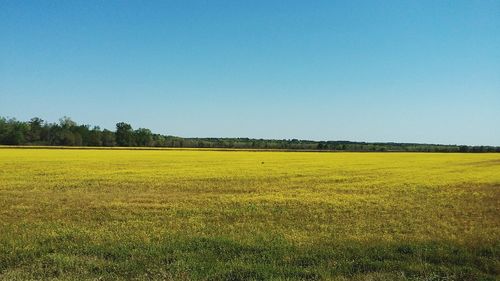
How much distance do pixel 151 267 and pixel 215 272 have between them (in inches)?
45.3

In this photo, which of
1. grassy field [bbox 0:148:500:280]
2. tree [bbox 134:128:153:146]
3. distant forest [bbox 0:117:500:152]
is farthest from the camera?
tree [bbox 134:128:153:146]

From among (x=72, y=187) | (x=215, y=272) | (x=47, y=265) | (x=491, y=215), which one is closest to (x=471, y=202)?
(x=491, y=215)

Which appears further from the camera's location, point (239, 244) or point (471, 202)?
point (471, 202)

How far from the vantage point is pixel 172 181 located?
27.5m

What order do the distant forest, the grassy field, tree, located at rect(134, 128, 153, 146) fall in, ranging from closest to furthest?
the grassy field < the distant forest < tree, located at rect(134, 128, 153, 146)

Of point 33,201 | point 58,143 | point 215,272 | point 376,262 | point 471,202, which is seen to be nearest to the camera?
point 215,272

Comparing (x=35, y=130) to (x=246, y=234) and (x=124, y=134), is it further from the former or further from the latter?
(x=246, y=234)

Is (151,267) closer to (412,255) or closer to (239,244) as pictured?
(239,244)

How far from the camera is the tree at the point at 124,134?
12962cm

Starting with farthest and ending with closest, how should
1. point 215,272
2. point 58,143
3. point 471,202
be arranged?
point 58,143 → point 471,202 → point 215,272

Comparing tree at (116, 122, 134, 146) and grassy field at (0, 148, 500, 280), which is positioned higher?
tree at (116, 122, 134, 146)

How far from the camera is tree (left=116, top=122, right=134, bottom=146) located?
129625 millimetres

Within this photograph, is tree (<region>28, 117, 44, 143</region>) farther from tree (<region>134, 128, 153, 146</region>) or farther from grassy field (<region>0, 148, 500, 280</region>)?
grassy field (<region>0, 148, 500, 280</region>)

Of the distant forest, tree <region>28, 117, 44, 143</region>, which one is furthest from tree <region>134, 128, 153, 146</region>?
tree <region>28, 117, 44, 143</region>
